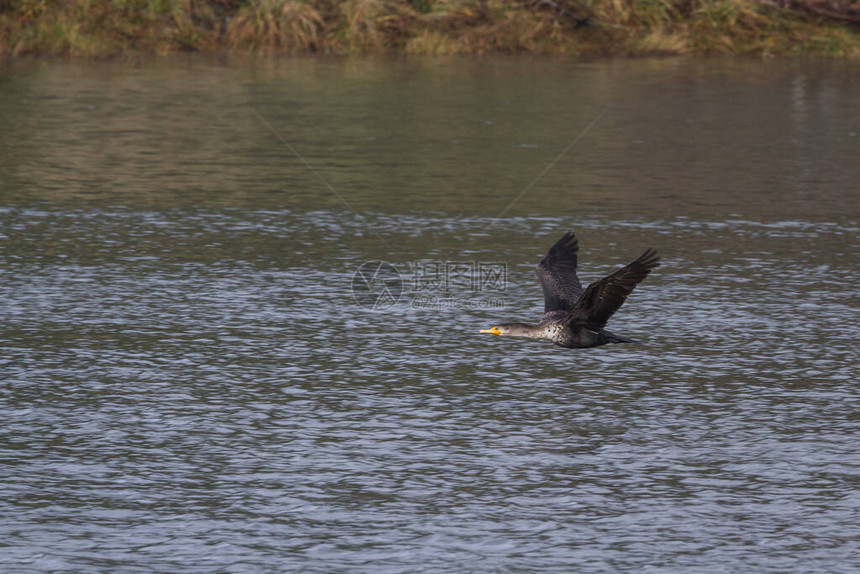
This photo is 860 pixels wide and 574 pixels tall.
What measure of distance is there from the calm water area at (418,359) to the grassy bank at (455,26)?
13.9m

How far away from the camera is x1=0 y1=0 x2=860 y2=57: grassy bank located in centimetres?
3066

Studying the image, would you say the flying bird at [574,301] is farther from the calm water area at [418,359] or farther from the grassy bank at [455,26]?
the grassy bank at [455,26]

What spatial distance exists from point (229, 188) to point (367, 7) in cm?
1841

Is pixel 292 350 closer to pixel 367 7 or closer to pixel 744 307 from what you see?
pixel 744 307

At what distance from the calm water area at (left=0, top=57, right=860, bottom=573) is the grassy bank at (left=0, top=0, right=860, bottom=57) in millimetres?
13870

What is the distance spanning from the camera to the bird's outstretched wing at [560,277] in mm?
7699

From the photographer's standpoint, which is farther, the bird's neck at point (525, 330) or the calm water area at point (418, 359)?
the bird's neck at point (525, 330)

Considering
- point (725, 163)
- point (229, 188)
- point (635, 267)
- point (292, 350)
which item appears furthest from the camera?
point (725, 163)

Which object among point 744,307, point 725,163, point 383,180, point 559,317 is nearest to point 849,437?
point 559,317

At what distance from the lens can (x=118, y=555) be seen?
4.94 metres
